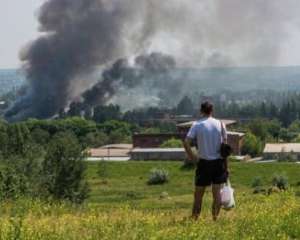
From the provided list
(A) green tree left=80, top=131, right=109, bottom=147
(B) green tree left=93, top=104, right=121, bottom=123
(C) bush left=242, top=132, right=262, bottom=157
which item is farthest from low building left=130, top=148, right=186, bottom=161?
(B) green tree left=93, top=104, right=121, bottom=123

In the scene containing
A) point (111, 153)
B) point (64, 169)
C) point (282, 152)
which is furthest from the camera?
point (111, 153)

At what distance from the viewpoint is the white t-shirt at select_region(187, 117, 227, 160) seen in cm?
869

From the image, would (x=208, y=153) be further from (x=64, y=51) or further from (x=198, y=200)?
(x=64, y=51)

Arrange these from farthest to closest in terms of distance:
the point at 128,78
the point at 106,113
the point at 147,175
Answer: the point at 128,78
the point at 106,113
the point at 147,175

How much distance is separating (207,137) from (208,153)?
17 cm

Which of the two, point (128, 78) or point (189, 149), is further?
point (128, 78)

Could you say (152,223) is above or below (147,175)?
above

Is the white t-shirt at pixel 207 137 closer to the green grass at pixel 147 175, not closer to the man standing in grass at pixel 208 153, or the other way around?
the man standing in grass at pixel 208 153

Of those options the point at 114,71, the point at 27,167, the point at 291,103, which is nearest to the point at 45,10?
the point at 114,71

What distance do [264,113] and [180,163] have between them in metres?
90.5

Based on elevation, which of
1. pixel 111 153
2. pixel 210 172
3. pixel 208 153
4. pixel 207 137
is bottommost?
pixel 111 153

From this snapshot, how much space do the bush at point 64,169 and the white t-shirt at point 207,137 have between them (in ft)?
102

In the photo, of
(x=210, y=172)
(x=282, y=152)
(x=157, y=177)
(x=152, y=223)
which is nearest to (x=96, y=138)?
(x=282, y=152)

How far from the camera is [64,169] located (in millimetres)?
43188
